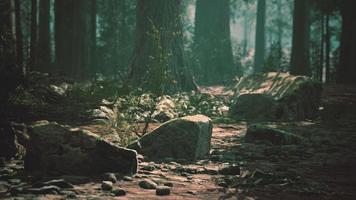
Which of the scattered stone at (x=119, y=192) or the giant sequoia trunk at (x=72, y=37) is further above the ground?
the giant sequoia trunk at (x=72, y=37)

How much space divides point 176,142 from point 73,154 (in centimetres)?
140

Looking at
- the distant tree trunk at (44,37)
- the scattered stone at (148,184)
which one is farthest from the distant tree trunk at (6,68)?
the distant tree trunk at (44,37)

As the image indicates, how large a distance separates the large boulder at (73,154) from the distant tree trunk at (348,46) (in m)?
14.6

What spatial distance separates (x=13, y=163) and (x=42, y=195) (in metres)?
1.41

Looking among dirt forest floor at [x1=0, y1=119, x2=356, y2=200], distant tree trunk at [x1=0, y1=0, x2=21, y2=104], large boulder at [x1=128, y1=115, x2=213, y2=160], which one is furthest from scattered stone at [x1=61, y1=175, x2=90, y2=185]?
distant tree trunk at [x1=0, y1=0, x2=21, y2=104]

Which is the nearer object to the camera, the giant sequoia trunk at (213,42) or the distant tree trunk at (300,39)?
the distant tree trunk at (300,39)

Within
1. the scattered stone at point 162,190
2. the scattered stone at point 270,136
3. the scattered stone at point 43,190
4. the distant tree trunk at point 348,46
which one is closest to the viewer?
the scattered stone at point 43,190

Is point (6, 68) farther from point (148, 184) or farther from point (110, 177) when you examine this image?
point (148, 184)

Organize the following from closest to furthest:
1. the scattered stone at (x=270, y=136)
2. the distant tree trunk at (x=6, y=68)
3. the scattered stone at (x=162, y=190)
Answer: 1. the scattered stone at (x=162, y=190)
2. the distant tree trunk at (x=6, y=68)
3. the scattered stone at (x=270, y=136)

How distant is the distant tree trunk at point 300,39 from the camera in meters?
18.2

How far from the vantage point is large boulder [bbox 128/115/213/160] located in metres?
6.26

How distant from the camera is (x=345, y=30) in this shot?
18828 millimetres

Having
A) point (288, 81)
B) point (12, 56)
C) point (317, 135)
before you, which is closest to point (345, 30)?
point (288, 81)

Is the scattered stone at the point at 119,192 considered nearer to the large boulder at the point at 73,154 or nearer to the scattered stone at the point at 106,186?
the scattered stone at the point at 106,186
